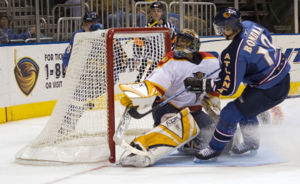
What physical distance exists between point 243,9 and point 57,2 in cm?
337

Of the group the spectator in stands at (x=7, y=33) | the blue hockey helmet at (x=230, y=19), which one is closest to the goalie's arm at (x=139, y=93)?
the blue hockey helmet at (x=230, y=19)

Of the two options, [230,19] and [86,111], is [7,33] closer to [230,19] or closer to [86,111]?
[86,111]

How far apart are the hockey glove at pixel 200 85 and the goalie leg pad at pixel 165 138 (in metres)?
0.20

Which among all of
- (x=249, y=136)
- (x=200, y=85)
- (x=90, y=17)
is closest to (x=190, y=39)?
(x=200, y=85)

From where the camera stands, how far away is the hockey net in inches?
168

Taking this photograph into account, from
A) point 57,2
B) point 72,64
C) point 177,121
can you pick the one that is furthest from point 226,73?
point 57,2

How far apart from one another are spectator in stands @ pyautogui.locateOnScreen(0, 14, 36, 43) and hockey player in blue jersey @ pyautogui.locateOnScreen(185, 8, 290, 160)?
12.1 feet

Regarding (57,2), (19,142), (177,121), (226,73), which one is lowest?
(19,142)

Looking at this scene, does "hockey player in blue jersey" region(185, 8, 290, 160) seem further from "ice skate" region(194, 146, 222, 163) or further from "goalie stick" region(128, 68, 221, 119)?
"goalie stick" region(128, 68, 221, 119)

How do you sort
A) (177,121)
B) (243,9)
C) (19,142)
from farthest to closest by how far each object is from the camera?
1. (243,9)
2. (19,142)
3. (177,121)

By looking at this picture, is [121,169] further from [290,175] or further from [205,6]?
[205,6]

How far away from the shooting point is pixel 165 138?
13.6 feet

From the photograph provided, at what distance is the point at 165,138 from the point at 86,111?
2.18 ft

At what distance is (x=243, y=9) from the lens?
1026cm
